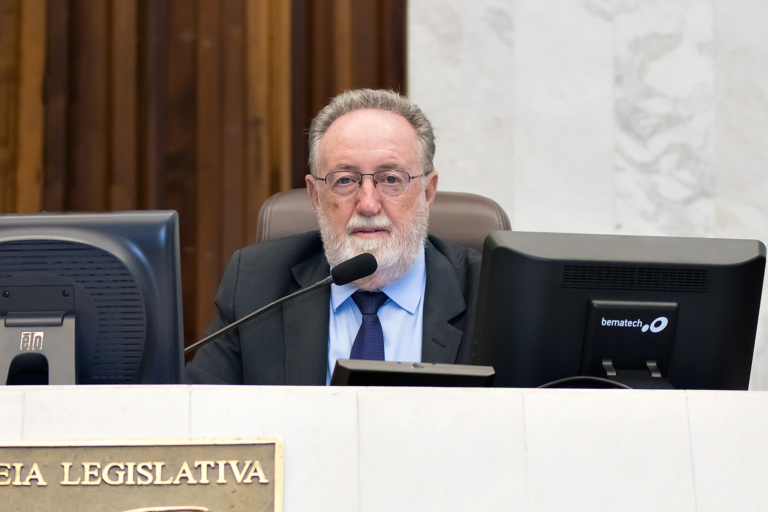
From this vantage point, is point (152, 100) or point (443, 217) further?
point (152, 100)

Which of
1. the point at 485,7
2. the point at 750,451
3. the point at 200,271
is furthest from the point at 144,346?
the point at 485,7

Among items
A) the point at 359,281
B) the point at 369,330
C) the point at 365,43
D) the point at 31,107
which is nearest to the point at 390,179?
the point at 359,281

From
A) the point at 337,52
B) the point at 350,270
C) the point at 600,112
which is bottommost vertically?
the point at 350,270

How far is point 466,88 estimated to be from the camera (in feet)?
7.83

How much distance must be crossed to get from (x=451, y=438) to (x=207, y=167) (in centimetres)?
177

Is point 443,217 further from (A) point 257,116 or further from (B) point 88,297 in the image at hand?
(B) point 88,297

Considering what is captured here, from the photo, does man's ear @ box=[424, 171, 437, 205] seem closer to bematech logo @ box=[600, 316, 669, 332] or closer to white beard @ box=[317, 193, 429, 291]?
white beard @ box=[317, 193, 429, 291]

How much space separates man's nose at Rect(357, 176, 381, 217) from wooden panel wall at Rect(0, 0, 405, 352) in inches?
26.9

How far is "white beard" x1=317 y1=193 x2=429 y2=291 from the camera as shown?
1646mm

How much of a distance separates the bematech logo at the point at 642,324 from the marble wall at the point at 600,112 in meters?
1.47

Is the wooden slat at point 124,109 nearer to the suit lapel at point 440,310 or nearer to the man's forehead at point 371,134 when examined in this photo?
the man's forehead at point 371,134

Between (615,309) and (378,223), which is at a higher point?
(378,223)

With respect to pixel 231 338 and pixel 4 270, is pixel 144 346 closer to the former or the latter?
pixel 4 270

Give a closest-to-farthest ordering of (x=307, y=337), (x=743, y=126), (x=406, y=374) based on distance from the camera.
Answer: (x=406, y=374) < (x=307, y=337) < (x=743, y=126)
